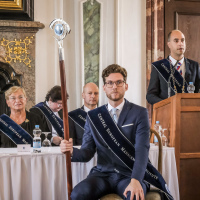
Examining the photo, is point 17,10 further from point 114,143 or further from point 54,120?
point 114,143

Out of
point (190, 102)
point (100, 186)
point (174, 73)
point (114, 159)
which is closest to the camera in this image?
point (100, 186)

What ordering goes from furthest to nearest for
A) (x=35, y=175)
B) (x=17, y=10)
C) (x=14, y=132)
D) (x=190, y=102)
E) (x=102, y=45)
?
1. (x=102, y=45)
2. (x=17, y=10)
3. (x=190, y=102)
4. (x=14, y=132)
5. (x=35, y=175)

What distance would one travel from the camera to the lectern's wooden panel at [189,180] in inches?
154

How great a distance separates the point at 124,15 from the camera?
6.21m

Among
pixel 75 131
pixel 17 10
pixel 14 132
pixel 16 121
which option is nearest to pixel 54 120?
pixel 75 131

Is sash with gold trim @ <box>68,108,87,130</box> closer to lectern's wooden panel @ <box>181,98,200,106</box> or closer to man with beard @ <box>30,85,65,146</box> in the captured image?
man with beard @ <box>30,85,65,146</box>

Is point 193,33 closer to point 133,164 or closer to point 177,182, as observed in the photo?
point 177,182

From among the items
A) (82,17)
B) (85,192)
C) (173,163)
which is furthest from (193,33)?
(85,192)

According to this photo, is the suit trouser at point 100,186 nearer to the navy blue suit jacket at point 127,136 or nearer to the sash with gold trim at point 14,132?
the navy blue suit jacket at point 127,136

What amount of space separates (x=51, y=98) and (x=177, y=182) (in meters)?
2.16

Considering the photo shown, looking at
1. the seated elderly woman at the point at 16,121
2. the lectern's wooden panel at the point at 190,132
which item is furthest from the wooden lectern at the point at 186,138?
Answer: the seated elderly woman at the point at 16,121

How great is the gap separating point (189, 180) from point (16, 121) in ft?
5.40

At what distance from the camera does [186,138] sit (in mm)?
3990

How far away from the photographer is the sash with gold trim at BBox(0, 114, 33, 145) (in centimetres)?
383
